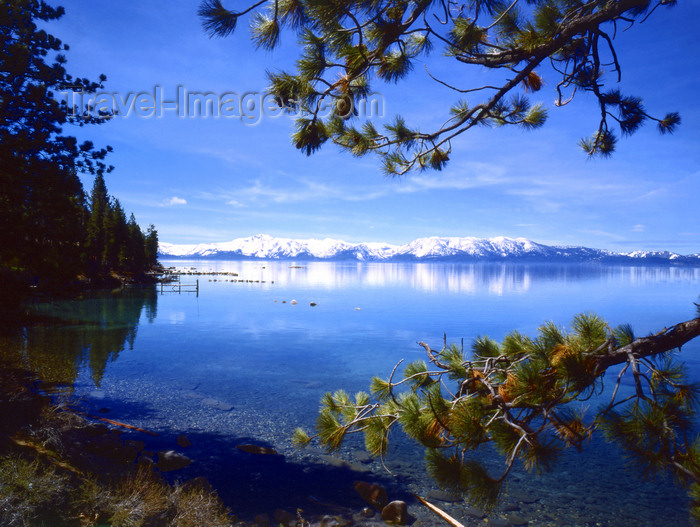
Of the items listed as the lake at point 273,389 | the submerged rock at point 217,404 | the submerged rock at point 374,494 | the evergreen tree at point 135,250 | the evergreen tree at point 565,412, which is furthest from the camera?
the evergreen tree at point 135,250

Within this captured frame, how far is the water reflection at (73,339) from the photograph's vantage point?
16.2 m

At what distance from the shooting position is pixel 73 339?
2267cm

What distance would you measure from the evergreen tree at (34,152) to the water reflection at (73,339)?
103 inches

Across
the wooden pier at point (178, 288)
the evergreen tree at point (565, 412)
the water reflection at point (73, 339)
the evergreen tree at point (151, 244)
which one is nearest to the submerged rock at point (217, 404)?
the water reflection at point (73, 339)

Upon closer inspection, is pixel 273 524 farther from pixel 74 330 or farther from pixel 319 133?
pixel 74 330

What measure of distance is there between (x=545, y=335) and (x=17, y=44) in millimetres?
11931

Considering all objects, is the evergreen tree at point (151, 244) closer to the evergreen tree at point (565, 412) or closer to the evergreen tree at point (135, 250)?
the evergreen tree at point (135, 250)

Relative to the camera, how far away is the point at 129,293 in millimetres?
53469

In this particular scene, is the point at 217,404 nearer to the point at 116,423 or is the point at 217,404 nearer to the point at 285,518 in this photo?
the point at 116,423

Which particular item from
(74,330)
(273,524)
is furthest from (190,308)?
(273,524)

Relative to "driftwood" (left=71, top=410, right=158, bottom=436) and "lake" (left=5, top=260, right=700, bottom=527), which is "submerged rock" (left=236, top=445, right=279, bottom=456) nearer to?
"lake" (left=5, top=260, right=700, bottom=527)

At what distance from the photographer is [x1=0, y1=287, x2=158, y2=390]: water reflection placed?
16.2 m

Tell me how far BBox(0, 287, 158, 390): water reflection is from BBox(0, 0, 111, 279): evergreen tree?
2.61m

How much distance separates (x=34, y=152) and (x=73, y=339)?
56.5ft
